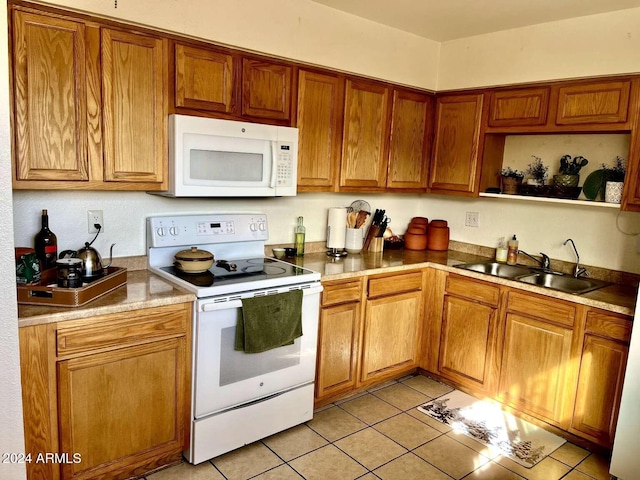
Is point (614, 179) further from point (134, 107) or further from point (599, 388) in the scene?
point (134, 107)

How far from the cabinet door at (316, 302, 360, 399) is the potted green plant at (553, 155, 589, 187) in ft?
4.83

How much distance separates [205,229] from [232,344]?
77cm

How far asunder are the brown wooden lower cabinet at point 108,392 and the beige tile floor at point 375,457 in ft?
0.72

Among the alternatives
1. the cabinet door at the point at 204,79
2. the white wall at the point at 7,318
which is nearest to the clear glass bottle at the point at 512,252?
the cabinet door at the point at 204,79

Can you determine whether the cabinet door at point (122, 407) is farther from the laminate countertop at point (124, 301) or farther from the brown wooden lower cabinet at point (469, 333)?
the brown wooden lower cabinet at point (469, 333)

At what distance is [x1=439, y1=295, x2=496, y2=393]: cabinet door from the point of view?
10.0ft

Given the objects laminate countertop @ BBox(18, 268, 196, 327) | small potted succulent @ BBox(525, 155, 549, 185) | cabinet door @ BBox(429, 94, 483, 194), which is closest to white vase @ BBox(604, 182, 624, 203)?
small potted succulent @ BBox(525, 155, 549, 185)

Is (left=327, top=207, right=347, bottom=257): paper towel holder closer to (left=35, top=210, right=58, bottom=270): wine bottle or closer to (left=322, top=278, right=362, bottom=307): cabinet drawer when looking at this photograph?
(left=322, top=278, right=362, bottom=307): cabinet drawer

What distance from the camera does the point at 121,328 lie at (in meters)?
2.05

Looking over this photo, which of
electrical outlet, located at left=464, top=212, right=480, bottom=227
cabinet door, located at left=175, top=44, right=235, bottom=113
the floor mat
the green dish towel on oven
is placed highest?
cabinet door, located at left=175, top=44, right=235, bottom=113

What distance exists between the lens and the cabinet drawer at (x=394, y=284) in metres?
3.04

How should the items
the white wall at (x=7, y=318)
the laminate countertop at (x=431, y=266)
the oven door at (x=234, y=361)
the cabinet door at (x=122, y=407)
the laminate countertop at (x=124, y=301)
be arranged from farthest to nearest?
the laminate countertop at (x=431, y=266) < the oven door at (x=234, y=361) < the cabinet door at (x=122, y=407) < the laminate countertop at (x=124, y=301) < the white wall at (x=7, y=318)

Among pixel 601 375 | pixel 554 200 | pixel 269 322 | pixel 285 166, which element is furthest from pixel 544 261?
pixel 269 322

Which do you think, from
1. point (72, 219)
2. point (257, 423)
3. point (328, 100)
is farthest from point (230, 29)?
point (257, 423)
